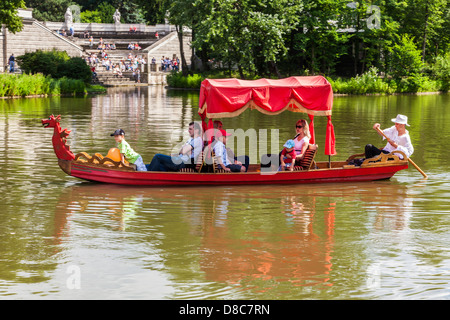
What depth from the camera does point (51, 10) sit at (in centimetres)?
8538

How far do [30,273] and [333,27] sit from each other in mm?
53548

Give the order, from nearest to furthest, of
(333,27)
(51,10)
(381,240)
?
1. (381,240)
2. (333,27)
3. (51,10)

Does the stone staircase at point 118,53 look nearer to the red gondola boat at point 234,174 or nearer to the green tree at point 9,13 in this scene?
the green tree at point 9,13

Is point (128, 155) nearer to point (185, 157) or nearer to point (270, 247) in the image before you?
point (185, 157)

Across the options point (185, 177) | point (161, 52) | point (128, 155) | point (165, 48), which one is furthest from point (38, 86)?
point (185, 177)

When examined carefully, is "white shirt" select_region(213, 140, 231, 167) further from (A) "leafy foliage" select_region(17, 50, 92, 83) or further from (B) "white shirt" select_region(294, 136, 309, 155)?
(A) "leafy foliage" select_region(17, 50, 92, 83)

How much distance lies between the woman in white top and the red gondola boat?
0.14 m

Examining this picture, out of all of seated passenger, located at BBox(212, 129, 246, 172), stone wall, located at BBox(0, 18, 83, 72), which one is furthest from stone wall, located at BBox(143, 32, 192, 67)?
seated passenger, located at BBox(212, 129, 246, 172)

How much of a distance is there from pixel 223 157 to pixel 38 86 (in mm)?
33446

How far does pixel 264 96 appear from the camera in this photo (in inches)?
651

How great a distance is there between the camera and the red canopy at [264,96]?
16297 millimetres

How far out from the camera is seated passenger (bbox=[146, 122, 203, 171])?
1627cm
